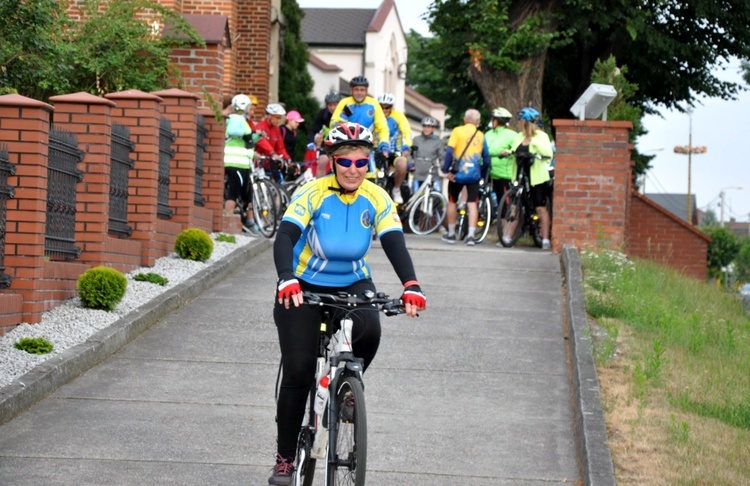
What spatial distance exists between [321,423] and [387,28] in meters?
60.7

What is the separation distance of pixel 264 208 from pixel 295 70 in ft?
75.0

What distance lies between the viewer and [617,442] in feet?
25.3

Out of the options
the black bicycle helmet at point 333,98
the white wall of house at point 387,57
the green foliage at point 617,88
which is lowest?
the black bicycle helmet at point 333,98

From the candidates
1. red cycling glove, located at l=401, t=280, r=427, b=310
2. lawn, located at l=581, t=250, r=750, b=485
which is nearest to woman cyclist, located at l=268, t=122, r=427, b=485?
red cycling glove, located at l=401, t=280, r=427, b=310

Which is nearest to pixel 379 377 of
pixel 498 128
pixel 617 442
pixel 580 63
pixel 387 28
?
pixel 617 442

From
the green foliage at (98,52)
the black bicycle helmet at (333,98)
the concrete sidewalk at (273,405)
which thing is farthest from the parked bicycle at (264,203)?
the concrete sidewalk at (273,405)

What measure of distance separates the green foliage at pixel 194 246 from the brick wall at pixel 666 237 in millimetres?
13954

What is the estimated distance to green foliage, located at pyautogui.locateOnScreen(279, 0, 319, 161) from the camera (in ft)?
124

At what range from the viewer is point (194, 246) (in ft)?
47.3

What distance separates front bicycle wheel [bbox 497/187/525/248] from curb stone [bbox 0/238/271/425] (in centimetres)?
478

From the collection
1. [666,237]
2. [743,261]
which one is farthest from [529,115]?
[743,261]

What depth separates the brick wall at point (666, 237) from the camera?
90.0 ft

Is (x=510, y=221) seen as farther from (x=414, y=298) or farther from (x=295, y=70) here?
(x=295, y=70)

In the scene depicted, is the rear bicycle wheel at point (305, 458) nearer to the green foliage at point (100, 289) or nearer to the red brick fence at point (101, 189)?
the red brick fence at point (101, 189)
